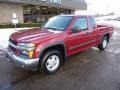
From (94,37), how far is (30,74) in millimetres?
3283

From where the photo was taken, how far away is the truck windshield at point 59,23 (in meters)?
6.04

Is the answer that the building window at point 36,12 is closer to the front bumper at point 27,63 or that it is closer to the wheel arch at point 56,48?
the wheel arch at point 56,48

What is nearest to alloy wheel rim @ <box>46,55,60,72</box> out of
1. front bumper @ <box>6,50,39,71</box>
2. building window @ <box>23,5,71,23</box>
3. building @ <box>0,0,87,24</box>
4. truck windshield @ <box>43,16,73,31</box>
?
front bumper @ <box>6,50,39,71</box>

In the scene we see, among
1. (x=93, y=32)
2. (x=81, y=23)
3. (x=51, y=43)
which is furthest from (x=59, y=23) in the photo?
(x=93, y=32)

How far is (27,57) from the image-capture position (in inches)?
193

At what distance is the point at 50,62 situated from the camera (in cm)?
549

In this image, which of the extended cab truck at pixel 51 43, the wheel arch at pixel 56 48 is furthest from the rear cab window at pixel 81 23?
the wheel arch at pixel 56 48

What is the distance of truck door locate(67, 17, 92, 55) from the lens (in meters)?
6.03

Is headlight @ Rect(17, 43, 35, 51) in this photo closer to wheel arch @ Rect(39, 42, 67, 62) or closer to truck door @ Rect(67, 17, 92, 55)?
wheel arch @ Rect(39, 42, 67, 62)

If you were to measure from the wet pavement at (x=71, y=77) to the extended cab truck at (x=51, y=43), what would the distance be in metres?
0.39

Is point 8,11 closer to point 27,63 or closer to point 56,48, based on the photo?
point 56,48

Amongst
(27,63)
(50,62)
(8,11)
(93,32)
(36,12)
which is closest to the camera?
(27,63)

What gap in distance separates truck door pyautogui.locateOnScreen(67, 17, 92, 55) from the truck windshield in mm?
299

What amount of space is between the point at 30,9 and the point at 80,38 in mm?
22297
